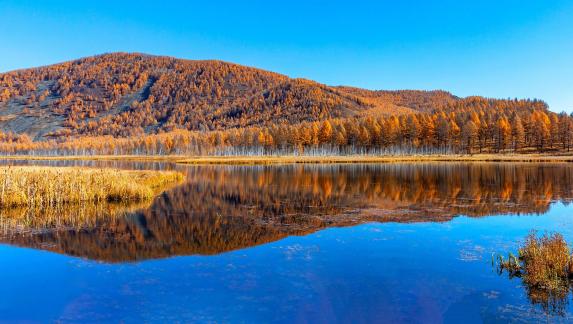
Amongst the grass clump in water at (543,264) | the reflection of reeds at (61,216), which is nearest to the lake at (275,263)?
the reflection of reeds at (61,216)

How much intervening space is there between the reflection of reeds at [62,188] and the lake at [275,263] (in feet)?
5.25

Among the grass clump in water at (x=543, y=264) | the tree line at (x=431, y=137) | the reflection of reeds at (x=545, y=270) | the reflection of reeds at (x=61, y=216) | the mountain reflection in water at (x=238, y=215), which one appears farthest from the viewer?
the tree line at (x=431, y=137)

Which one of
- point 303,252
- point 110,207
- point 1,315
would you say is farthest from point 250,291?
point 110,207

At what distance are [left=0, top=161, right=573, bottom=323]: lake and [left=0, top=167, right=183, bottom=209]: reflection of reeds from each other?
160 centimetres

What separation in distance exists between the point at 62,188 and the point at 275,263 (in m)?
19.6

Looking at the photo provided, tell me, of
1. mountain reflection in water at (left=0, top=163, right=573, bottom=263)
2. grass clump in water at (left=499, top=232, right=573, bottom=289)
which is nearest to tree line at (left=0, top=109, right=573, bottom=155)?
mountain reflection in water at (left=0, top=163, right=573, bottom=263)

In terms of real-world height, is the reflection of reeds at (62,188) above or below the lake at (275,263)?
above

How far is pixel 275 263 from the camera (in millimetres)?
14008

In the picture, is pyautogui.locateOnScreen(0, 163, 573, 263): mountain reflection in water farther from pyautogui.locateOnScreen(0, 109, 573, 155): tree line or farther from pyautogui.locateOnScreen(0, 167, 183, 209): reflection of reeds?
pyautogui.locateOnScreen(0, 109, 573, 155): tree line

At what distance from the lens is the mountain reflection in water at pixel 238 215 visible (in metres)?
17.1

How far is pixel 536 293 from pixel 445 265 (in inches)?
120

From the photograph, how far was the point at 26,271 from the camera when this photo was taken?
44.6 ft

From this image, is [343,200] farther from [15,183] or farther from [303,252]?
[15,183]

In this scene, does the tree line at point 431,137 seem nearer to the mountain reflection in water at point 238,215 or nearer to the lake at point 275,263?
the mountain reflection in water at point 238,215
